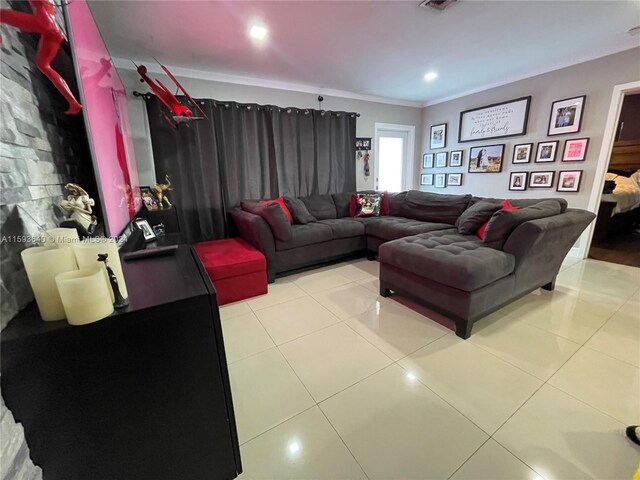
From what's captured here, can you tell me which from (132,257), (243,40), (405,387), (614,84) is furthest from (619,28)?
(132,257)

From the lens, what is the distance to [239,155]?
3404mm

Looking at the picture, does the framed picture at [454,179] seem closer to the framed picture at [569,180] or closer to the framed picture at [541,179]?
the framed picture at [541,179]

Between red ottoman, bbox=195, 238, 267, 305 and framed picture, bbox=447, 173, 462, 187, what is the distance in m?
3.67

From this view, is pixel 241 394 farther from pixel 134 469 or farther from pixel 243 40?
pixel 243 40

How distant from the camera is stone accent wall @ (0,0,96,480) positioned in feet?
2.13

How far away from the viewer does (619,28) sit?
240 cm

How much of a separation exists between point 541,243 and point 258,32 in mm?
2869

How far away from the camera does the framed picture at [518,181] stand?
3688mm

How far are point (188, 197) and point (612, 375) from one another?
3887mm

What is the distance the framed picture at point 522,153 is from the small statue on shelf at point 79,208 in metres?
4.68

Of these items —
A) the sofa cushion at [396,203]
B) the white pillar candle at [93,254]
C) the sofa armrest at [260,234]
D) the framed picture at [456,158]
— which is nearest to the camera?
the white pillar candle at [93,254]

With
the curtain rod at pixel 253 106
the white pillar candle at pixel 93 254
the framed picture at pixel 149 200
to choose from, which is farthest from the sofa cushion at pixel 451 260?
the curtain rod at pixel 253 106

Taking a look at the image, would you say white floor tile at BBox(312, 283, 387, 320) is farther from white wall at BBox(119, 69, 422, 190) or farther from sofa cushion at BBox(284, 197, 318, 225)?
white wall at BBox(119, 69, 422, 190)

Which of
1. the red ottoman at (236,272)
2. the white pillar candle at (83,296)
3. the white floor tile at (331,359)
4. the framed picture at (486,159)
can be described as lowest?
the white floor tile at (331,359)
